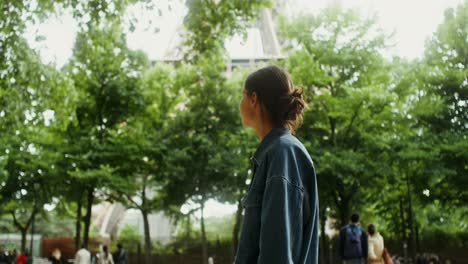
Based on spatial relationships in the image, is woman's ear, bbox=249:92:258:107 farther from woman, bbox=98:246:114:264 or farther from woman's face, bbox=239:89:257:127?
woman, bbox=98:246:114:264

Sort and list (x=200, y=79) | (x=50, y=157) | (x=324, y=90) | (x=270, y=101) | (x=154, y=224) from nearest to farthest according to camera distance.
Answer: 1. (x=270, y=101)
2. (x=324, y=90)
3. (x=50, y=157)
4. (x=200, y=79)
5. (x=154, y=224)

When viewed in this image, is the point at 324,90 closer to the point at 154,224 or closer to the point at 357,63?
the point at 357,63

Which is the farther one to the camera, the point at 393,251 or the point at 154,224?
the point at 154,224

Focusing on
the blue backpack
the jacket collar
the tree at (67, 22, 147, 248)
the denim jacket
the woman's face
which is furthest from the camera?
the tree at (67, 22, 147, 248)

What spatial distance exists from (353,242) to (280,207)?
7.44 meters

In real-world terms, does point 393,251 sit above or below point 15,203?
below

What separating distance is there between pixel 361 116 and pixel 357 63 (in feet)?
8.22

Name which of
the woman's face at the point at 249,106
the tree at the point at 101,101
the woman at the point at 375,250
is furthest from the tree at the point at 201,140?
the woman's face at the point at 249,106

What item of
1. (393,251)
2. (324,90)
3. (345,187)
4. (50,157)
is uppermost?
(324,90)

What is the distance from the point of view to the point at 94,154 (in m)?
24.6

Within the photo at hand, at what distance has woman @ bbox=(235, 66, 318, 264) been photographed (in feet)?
6.16

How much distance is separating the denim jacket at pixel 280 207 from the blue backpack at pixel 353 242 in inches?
280

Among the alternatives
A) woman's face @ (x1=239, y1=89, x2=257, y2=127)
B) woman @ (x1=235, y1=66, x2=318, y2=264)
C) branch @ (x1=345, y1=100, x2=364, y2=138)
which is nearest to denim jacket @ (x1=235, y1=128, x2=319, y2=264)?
woman @ (x1=235, y1=66, x2=318, y2=264)

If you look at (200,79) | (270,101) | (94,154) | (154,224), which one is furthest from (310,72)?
(154,224)
